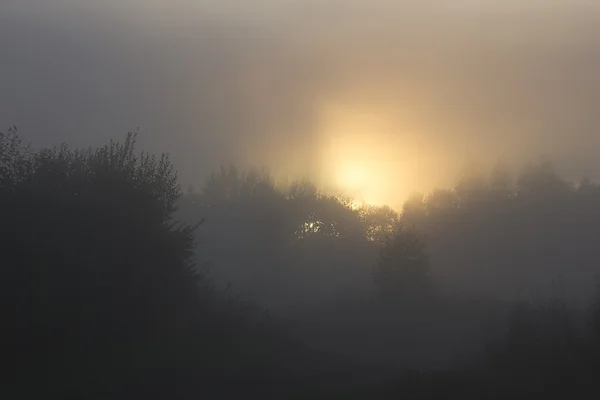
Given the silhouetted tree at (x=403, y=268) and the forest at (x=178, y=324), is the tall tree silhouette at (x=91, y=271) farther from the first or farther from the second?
the silhouetted tree at (x=403, y=268)

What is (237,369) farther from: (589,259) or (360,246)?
(589,259)

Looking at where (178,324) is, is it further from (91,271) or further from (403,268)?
(403,268)

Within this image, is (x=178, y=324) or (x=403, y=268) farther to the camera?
(x=403, y=268)

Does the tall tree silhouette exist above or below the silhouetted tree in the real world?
below

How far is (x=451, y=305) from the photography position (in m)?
48.8

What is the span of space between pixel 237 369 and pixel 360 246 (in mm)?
56489

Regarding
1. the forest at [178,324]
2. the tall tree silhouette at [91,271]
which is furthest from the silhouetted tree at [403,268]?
the tall tree silhouette at [91,271]

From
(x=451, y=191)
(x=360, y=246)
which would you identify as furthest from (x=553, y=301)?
(x=451, y=191)

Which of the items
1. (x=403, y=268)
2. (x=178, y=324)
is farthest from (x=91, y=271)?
(x=403, y=268)

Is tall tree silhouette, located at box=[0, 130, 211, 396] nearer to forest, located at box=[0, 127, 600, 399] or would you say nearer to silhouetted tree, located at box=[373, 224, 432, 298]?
forest, located at box=[0, 127, 600, 399]

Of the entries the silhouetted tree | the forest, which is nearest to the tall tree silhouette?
the forest

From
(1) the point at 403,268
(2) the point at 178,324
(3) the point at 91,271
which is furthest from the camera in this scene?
(1) the point at 403,268

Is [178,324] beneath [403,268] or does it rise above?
beneath

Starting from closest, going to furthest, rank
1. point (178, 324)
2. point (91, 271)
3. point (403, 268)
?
point (91, 271), point (178, 324), point (403, 268)
